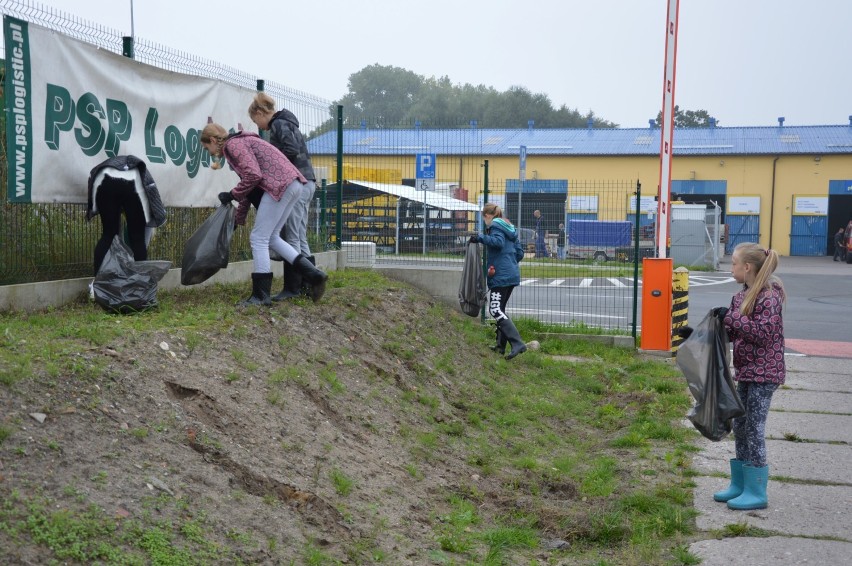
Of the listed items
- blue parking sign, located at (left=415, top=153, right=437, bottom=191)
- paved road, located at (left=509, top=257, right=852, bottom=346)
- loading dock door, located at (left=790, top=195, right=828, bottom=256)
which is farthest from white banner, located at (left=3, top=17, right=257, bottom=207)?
loading dock door, located at (left=790, top=195, right=828, bottom=256)

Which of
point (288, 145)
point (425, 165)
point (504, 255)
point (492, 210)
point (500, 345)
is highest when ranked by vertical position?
point (425, 165)

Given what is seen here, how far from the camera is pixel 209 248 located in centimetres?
776

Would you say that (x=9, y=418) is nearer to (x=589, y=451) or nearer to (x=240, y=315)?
(x=240, y=315)

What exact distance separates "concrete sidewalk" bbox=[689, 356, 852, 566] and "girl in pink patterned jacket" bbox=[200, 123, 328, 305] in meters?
3.89

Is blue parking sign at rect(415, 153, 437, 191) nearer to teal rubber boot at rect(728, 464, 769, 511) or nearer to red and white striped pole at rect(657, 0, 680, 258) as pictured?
red and white striped pole at rect(657, 0, 680, 258)

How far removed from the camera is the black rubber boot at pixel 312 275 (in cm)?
820

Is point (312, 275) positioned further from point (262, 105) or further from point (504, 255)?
point (504, 255)

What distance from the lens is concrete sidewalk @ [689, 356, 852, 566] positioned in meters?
5.11

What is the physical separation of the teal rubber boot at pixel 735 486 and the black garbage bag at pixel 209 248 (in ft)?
14.4

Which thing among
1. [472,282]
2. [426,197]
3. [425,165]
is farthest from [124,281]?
[425,165]

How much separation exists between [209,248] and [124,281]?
813 mm

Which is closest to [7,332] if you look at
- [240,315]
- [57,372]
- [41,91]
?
[57,372]

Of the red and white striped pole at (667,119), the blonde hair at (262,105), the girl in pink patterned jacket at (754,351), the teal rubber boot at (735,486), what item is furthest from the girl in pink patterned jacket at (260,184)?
the red and white striped pole at (667,119)

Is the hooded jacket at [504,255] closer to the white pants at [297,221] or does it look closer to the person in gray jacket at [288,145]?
the white pants at [297,221]
